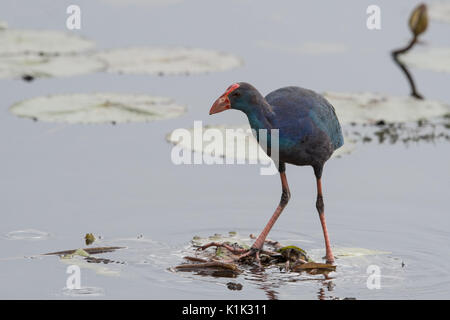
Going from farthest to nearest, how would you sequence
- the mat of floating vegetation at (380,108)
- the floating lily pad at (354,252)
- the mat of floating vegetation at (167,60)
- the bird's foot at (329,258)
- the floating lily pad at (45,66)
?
the mat of floating vegetation at (167,60) < the floating lily pad at (45,66) < the mat of floating vegetation at (380,108) < the floating lily pad at (354,252) < the bird's foot at (329,258)

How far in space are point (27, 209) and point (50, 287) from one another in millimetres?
1333

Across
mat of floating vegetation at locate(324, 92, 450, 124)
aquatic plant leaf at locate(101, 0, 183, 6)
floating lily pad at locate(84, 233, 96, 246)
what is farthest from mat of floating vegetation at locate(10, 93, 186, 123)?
aquatic plant leaf at locate(101, 0, 183, 6)

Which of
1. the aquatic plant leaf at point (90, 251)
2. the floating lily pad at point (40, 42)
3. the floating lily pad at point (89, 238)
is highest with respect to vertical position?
the floating lily pad at point (40, 42)

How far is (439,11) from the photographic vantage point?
13.0 metres

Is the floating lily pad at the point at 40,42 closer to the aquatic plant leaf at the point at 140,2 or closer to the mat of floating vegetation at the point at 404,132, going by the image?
the aquatic plant leaf at the point at 140,2

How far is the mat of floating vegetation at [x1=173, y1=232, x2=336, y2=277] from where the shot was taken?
599 centimetres

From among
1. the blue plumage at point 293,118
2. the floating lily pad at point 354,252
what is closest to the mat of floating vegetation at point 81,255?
the blue plumage at point 293,118

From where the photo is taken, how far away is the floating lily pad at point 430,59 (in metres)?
10.6

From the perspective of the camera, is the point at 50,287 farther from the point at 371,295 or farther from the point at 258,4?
the point at 258,4

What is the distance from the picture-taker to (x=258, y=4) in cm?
1316

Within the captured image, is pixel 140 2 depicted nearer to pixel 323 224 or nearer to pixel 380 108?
pixel 380 108

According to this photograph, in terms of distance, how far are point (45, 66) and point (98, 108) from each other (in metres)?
1.57

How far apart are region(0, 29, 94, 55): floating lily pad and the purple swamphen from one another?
5030 millimetres

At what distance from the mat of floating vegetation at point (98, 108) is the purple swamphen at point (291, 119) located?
2.81m
